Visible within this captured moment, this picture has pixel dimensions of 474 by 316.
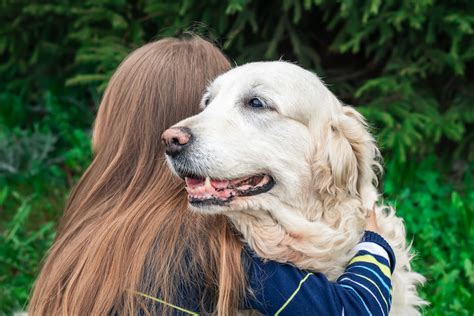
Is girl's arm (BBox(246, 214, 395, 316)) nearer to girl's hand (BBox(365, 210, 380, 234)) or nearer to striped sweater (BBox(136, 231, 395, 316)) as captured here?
striped sweater (BBox(136, 231, 395, 316))

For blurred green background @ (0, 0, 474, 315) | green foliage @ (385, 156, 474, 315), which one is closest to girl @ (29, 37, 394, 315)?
blurred green background @ (0, 0, 474, 315)

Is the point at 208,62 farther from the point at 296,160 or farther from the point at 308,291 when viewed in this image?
the point at 308,291

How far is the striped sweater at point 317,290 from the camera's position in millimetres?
2373

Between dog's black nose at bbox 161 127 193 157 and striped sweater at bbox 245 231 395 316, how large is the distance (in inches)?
19.6

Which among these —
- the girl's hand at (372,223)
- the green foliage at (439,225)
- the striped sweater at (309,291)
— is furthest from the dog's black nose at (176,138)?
the green foliage at (439,225)

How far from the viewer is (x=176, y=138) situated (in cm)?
249

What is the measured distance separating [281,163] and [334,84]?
2752 mm

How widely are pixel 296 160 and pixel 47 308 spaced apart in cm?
115

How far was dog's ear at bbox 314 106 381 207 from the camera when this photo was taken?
2.72 m

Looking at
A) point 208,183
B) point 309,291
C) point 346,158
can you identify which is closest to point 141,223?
point 208,183

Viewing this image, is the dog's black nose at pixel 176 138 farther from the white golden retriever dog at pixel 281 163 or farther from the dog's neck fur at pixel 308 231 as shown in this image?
the dog's neck fur at pixel 308 231

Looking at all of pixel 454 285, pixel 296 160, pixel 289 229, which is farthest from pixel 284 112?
pixel 454 285

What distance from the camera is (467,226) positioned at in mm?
4449

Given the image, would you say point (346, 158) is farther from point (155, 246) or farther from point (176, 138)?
point (155, 246)
